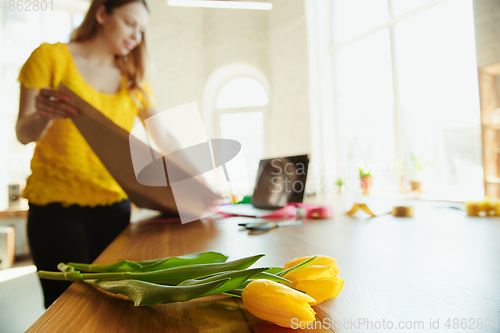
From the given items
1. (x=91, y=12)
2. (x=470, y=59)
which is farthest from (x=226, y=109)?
(x=91, y=12)

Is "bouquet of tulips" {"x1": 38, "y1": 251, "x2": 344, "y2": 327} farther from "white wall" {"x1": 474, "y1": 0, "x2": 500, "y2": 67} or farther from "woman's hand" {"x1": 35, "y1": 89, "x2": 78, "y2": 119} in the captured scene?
"white wall" {"x1": 474, "y1": 0, "x2": 500, "y2": 67}

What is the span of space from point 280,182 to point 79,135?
0.71 metres

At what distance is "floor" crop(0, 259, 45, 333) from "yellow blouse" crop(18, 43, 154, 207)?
3.28 ft

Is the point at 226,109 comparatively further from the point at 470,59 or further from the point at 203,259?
the point at 203,259

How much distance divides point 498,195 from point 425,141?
141 cm

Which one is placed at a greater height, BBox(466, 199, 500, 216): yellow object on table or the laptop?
the laptop

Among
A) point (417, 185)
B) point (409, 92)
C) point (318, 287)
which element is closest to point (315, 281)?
point (318, 287)

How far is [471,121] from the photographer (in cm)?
303

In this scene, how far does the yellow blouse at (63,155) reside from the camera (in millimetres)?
895

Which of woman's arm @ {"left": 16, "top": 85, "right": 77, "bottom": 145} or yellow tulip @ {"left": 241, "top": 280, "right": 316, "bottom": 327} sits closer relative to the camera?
yellow tulip @ {"left": 241, "top": 280, "right": 316, "bottom": 327}

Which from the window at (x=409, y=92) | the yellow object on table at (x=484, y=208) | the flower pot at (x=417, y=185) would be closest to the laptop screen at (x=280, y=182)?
the yellow object on table at (x=484, y=208)

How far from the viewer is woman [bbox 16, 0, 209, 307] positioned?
865mm

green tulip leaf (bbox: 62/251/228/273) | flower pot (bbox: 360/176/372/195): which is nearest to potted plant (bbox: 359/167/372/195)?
flower pot (bbox: 360/176/372/195)

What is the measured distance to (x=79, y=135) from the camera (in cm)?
96
